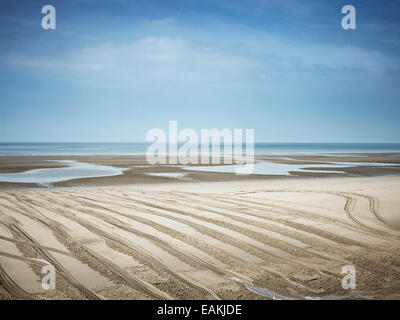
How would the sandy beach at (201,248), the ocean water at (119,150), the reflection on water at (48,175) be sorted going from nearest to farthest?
the sandy beach at (201,248)
the reflection on water at (48,175)
the ocean water at (119,150)

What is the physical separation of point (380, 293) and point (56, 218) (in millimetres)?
6766

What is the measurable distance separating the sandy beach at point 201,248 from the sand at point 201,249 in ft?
0.05

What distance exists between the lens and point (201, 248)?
17.0 ft

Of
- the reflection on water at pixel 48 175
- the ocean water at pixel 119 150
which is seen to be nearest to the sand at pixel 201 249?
the reflection on water at pixel 48 175

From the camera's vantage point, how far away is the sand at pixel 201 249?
378 centimetres

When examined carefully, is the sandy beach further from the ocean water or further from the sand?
the ocean water

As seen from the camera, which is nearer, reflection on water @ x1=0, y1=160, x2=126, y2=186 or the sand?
the sand

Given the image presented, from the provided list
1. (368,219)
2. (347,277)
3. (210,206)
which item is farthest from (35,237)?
(368,219)

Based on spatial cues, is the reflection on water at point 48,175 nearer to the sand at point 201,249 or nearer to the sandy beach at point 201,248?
the sandy beach at point 201,248

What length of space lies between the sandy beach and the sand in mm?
17

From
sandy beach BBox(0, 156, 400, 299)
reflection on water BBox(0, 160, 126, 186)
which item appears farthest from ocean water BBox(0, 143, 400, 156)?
sandy beach BBox(0, 156, 400, 299)

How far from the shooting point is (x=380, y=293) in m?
3.70

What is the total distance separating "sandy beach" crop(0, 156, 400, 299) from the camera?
12.4 feet

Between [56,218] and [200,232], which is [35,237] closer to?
[56,218]
